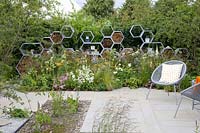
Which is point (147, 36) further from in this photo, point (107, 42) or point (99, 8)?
point (99, 8)

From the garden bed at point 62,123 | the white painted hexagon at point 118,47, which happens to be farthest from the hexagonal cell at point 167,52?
the garden bed at point 62,123

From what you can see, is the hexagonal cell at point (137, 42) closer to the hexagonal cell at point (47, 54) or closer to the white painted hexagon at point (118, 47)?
the white painted hexagon at point (118, 47)

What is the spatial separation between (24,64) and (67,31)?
1612 millimetres

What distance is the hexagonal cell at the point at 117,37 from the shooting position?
1004 centimetres

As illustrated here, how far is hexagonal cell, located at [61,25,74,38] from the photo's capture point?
395 inches

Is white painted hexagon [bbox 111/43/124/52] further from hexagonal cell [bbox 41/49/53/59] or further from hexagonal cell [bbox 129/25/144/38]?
hexagonal cell [bbox 41/49/53/59]

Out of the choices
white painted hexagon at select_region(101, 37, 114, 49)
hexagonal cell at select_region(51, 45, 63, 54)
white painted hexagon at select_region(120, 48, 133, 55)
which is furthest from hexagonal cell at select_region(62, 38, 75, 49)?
white painted hexagon at select_region(120, 48, 133, 55)

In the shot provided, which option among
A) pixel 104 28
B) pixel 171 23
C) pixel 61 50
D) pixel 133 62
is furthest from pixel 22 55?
pixel 171 23

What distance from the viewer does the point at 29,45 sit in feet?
33.3

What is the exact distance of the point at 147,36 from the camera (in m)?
10.1

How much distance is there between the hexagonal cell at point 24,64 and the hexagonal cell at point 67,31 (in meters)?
1.31

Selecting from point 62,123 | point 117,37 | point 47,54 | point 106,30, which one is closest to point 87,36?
point 106,30

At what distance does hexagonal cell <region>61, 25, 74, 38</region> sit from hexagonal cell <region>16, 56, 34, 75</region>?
131 cm

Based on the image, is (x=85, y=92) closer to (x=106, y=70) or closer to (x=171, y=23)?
(x=106, y=70)
